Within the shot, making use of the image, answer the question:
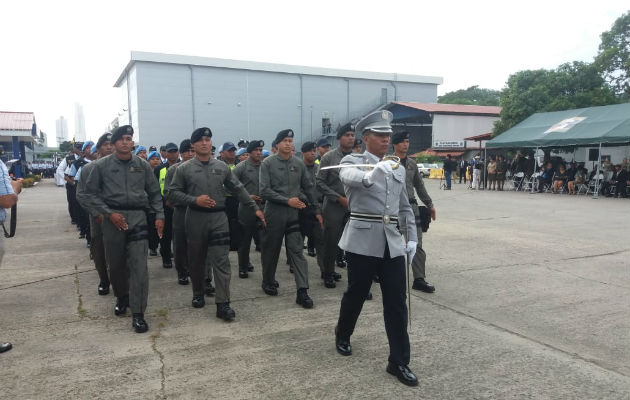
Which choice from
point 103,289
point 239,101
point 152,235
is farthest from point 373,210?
point 239,101

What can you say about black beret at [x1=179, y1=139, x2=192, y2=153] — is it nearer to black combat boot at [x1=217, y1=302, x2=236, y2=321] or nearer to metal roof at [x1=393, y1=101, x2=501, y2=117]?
black combat boot at [x1=217, y1=302, x2=236, y2=321]

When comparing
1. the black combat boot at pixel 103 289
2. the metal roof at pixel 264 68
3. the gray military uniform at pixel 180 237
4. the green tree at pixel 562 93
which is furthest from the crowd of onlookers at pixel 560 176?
the metal roof at pixel 264 68

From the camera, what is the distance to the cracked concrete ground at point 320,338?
312 centimetres

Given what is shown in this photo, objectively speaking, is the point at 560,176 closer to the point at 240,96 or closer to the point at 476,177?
the point at 476,177

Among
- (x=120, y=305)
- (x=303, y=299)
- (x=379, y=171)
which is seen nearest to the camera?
(x=379, y=171)

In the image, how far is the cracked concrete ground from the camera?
3.12m

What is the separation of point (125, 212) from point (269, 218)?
1.58 m

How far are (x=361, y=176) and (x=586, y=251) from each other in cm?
633

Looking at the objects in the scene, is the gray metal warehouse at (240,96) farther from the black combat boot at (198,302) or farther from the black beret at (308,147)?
the black combat boot at (198,302)

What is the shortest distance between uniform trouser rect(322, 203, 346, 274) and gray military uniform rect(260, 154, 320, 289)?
0.74 feet

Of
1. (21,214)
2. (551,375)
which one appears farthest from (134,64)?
(551,375)

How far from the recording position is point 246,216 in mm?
6297

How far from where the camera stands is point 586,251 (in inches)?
300

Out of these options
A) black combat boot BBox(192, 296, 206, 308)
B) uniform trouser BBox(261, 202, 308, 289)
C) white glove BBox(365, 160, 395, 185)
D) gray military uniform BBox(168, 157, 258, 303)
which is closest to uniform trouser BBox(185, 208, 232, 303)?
gray military uniform BBox(168, 157, 258, 303)
